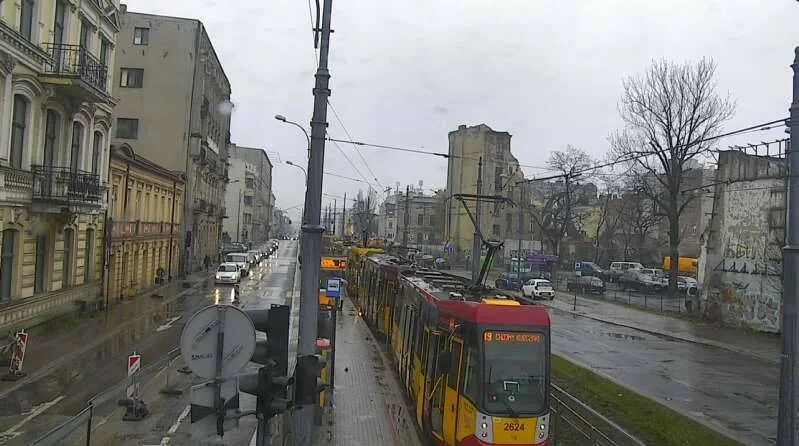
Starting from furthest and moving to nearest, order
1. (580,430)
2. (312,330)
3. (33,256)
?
1. (33,256)
2. (580,430)
3. (312,330)

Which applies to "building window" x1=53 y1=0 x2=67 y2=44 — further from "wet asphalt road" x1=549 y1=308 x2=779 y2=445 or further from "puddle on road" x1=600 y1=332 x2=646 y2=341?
"puddle on road" x1=600 y1=332 x2=646 y2=341

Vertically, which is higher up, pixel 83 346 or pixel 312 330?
pixel 312 330

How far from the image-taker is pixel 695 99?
3866cm

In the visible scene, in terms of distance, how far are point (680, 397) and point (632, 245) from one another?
70435 mm

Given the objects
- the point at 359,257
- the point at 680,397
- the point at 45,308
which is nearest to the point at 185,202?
the point at 359,257

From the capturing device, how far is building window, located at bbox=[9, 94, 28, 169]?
64.1ft

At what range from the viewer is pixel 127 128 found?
47.8 m

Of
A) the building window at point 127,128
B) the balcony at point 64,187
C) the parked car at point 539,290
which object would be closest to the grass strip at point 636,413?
the balcony at point 64,187

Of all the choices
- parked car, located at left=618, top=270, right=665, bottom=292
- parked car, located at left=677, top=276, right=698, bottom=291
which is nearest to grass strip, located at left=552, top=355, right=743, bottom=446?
parked car, located at left=677, top=276, right=698, bottom=291

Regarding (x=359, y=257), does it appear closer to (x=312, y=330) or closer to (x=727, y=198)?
(x=727, y=198)

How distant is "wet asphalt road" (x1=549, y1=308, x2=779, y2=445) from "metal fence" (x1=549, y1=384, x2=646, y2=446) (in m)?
3.02

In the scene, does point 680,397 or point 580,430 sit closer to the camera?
point 580,430

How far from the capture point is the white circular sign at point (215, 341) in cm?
503

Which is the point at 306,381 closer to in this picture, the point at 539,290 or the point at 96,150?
the point at 96,150
